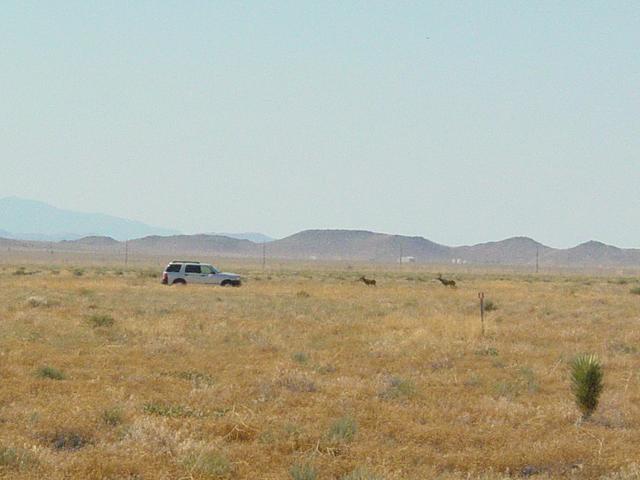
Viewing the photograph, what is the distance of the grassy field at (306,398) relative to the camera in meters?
9.05

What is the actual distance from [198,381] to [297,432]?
4374 mm

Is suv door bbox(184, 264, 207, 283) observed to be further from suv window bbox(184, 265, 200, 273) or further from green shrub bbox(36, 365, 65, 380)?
green shrub bbox(36, 365, 65, 380)

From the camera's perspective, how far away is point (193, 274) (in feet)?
150

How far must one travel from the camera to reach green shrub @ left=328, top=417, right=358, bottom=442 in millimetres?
10070

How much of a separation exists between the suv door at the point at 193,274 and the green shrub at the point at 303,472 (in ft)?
123

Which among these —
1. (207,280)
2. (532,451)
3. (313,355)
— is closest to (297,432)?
(532,451)

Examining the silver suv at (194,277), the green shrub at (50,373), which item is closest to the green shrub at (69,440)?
the green shrub at (50,373)

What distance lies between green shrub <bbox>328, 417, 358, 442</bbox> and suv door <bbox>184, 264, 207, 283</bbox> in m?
35.5

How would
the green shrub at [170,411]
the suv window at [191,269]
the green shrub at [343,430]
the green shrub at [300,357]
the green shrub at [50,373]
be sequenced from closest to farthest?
the green shrub at [343,430] → the green shrub at [170,411] → the green shrub at [50,373] → the green shrub at [300,357] → the suv window at [191,269]

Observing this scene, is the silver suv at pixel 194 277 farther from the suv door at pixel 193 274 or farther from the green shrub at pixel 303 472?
the green shrub at pixel 303 472

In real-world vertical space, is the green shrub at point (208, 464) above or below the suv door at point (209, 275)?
below

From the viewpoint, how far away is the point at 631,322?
85.1 ft

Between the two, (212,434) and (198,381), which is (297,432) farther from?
(198,381)

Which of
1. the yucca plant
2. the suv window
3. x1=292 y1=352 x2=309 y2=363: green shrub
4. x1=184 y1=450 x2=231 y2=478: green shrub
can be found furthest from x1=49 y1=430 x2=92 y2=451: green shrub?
the suv window
